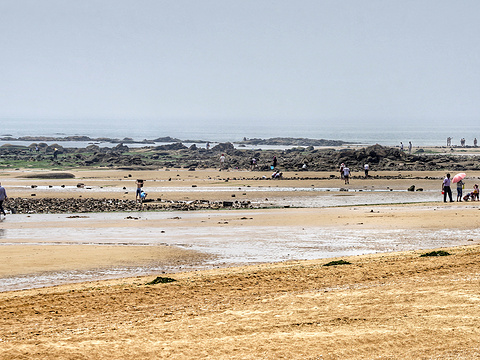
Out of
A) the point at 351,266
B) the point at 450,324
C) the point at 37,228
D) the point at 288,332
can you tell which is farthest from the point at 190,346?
the point at 37,228

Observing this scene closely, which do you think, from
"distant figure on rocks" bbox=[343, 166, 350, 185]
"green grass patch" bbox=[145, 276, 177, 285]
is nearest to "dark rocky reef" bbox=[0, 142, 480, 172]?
"distant figure on rocks" bbox=[343, 166, 350, 185]

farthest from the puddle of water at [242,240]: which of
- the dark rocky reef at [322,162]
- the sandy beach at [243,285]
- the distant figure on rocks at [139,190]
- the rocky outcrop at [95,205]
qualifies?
the dark rocky reef at [322,162]

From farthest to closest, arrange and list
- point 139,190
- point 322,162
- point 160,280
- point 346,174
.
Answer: point 322,162 → point 346,174 → point 139,190 → point 160,280

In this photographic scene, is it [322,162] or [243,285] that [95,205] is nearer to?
[243,285]

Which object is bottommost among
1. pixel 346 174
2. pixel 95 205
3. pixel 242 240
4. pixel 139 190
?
pixel 95 205

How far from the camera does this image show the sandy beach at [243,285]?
967 centimetres

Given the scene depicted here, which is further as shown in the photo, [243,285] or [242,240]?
[242,240]

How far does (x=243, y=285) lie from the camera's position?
13.5 m

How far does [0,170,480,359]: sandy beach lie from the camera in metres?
9.67

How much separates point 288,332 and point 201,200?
2471cm

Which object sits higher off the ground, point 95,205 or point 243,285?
point 243,285

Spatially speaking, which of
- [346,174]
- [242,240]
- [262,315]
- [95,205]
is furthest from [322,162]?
[262,315]

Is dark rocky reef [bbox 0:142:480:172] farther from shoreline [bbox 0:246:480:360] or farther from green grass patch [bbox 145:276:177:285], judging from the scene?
green grass patch [bbox 145:276:177:285]

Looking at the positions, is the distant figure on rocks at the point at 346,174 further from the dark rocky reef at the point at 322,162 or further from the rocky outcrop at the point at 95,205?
the rocky outcrop at the point at 95,205
